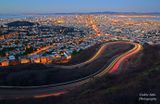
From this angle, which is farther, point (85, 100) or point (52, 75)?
point (52, 75)

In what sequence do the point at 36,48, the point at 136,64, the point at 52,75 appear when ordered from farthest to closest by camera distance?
the point at 36,48 → the point at 136,64 → the point at 52,75

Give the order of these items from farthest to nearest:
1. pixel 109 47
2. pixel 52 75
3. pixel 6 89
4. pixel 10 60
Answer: pixel 109 47 → pixel 10 60 → pixel 52 75 → pixel 6 89

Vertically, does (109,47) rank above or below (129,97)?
below

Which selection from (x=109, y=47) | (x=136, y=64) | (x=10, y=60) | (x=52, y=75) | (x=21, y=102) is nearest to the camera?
(x=21, y=102)

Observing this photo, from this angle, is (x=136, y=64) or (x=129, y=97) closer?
(x=129, y=97)

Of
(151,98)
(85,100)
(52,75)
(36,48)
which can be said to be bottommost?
(36,48)

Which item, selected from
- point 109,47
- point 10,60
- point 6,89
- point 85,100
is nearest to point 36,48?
point 10,60

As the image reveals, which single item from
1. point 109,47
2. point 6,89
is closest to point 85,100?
point 6,89

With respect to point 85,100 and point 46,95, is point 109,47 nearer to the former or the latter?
point 46,95

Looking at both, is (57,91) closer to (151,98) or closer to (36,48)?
(151,98)
